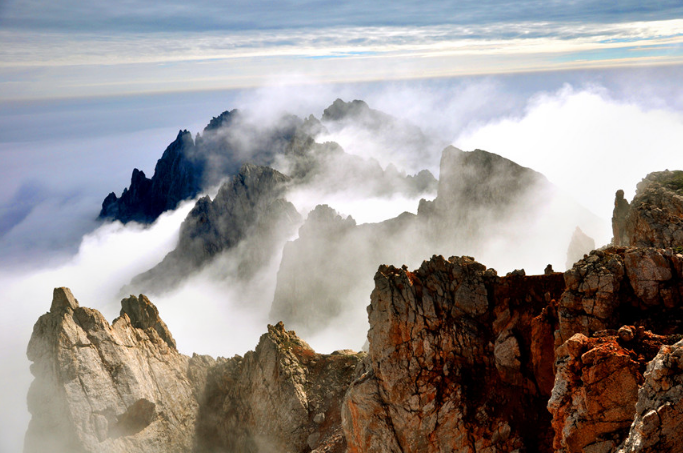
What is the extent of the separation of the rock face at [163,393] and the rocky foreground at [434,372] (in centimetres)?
17

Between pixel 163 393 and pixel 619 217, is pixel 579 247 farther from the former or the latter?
pixel 163 393

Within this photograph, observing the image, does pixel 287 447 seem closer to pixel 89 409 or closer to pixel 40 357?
pixel 89 409

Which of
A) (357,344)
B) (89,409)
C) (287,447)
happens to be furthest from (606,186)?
(89,409)

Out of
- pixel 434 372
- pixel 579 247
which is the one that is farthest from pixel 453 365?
pixel 579 247

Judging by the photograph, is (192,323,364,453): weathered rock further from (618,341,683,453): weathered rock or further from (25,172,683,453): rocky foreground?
(618,341,683,453): weathered rock

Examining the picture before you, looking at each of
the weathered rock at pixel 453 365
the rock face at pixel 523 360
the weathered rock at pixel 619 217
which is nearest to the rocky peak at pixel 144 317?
the rock face at pixel 523 360

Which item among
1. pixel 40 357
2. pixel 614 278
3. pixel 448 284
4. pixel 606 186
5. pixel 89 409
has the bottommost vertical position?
pixel 614 278

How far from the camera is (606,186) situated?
191m

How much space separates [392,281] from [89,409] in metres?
42.3

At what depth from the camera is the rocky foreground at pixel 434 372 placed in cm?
2428

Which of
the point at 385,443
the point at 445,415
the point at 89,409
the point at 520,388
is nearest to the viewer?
the point at 520,388

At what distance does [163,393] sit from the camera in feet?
240

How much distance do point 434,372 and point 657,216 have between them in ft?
85.7

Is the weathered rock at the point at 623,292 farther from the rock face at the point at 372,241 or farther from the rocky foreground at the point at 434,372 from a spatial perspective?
the rock face at the point at 372,241
